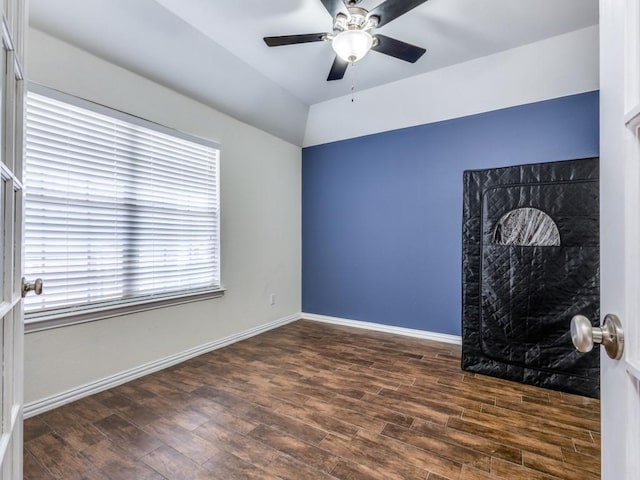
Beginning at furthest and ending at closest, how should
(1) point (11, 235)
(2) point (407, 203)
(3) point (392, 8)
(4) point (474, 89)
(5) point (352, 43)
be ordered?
(2) point (407, 203)
(4) point (474, 89)
(5) point (352, 43)
(3) point (392, 8)
(1) point (11, 235)

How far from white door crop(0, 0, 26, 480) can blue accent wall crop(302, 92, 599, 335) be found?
333 centimetres

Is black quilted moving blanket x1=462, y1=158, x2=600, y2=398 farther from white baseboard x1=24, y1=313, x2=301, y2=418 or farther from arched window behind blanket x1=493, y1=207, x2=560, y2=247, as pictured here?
white baseboard x1=24, y1=313, x2=301, y2=418

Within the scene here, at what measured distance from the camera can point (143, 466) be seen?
1.56 metres

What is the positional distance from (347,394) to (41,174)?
256cm

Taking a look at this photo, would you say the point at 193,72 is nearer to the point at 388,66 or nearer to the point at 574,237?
the point at 388,66

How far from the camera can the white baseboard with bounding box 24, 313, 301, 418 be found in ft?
6.63

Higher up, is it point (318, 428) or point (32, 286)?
point (32, 286)

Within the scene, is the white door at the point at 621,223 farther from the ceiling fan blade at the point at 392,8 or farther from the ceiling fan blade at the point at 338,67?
the ceiling fan blade at the point at 338,67

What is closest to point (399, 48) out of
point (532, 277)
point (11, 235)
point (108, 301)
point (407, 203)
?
point (407, 203)

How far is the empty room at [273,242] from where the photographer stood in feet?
4.98

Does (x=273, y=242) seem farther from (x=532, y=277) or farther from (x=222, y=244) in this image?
(x=532, y=277)

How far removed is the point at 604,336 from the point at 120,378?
115 inches

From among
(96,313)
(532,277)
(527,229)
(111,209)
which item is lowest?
(96,313)

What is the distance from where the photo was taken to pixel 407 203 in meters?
3.67
